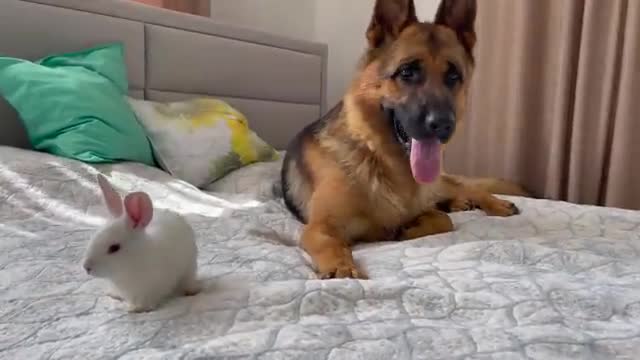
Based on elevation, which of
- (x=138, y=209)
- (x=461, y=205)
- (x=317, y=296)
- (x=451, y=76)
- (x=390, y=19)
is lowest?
(x=461, y=205)

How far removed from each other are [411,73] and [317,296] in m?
0.78

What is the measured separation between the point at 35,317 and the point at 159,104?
1.28m

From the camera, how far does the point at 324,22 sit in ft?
10.8

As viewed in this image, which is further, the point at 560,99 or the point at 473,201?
the point at 560,99

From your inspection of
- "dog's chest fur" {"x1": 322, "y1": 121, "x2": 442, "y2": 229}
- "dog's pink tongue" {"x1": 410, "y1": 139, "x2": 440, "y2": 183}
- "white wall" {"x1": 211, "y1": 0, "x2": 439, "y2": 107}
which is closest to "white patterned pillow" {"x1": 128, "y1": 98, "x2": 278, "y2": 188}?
"dog's chest fur" {"x1": 322, "y1": 121, "x2": 442, "y2": 229}

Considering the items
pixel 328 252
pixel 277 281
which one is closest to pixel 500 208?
pixel 328 252

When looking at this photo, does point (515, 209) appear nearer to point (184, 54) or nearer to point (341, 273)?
point (341, 273)

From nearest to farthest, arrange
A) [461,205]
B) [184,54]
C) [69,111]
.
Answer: [69,111] < [461,205] < [184,54]

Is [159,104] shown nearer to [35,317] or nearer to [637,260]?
[35,317]

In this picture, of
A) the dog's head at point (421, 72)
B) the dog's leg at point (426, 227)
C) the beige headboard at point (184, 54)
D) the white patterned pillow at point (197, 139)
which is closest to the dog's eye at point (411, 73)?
the dog's head at point (421, 72)

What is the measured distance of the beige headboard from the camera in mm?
1833

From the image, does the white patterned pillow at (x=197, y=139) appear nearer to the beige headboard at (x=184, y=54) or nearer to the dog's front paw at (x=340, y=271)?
the beige headboard at (x=184, y=54)

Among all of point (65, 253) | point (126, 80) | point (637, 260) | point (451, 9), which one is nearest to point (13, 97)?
point (126, 80)

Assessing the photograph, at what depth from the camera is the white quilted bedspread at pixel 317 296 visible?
0.69m
